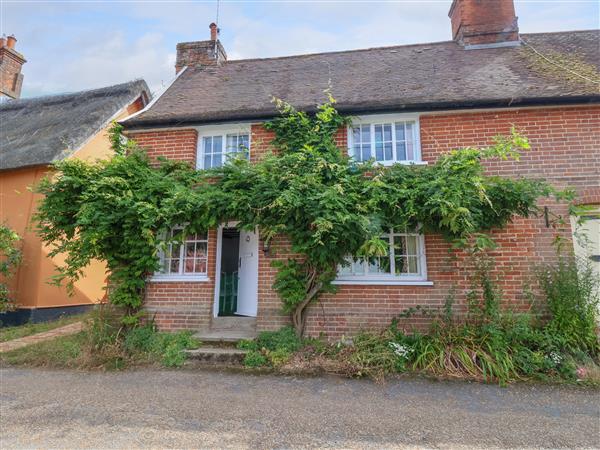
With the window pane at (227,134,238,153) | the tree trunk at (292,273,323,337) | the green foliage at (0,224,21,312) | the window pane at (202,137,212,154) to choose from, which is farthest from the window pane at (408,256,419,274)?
the green foliage at (0,224,21,312)

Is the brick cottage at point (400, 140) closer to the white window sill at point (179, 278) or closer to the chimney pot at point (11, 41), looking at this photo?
the white window sill at point (179, 278)

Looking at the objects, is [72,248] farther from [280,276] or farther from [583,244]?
[583,244]

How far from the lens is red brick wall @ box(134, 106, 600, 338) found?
597 centimetres

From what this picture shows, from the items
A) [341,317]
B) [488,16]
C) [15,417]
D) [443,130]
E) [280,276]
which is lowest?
[15,417]

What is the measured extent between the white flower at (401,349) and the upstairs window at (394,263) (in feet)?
4.18

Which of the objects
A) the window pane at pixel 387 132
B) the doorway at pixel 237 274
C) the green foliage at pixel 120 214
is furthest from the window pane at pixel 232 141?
the window pane at pixel 387 132

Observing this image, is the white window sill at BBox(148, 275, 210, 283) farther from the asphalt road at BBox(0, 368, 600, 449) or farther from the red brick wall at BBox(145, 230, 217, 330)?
the asphalt road at BBox(0, 368, 600, 449)

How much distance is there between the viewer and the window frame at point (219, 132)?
7340 millimetres

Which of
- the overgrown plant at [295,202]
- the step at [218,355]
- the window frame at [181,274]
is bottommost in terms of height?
the step at [218,355]

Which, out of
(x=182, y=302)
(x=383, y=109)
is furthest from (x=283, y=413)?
(x=383, y=109)

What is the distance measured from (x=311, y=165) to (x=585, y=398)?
501 centimetres

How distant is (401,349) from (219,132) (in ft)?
19.1

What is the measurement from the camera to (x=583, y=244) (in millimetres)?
5848

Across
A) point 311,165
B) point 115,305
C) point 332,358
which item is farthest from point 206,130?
point 332,358
